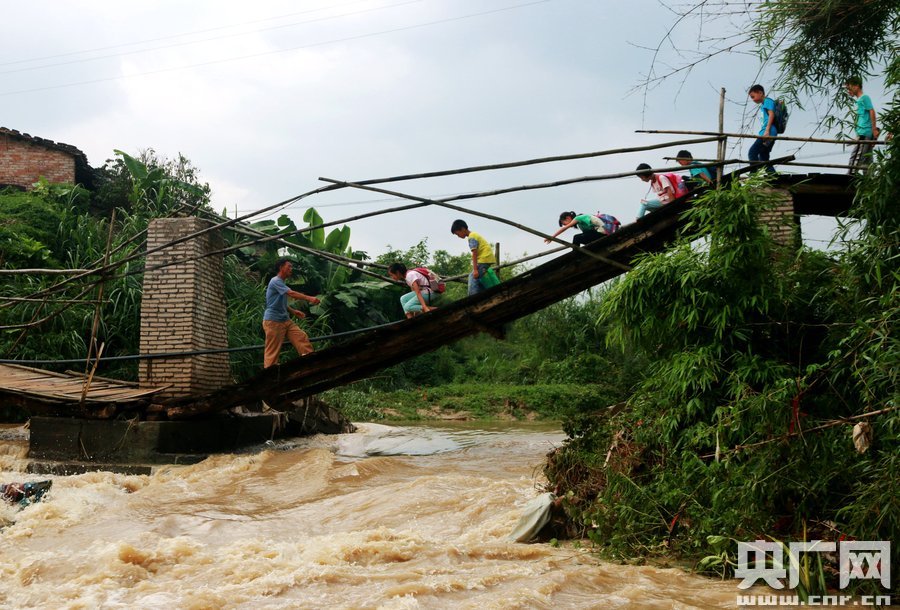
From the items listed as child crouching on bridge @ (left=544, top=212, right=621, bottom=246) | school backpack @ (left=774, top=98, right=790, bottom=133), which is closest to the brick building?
child crouching on bridge @ (left=544, top=212, right=621, bottom=246)

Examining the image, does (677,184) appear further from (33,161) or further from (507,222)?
(33,161)

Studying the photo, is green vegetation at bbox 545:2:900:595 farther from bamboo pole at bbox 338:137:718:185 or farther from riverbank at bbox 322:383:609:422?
riverbank at bbox 322:383:609:422

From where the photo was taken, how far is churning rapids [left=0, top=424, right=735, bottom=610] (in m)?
4.12

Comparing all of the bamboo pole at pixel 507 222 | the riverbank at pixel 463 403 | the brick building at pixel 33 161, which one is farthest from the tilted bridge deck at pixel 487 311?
the brick building at pixel 33 161

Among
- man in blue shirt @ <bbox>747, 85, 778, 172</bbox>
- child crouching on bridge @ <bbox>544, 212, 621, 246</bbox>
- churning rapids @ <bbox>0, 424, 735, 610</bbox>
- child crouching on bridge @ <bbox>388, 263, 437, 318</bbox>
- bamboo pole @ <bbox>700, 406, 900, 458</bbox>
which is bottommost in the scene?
churning rapids @ <bbox>0, 424, 735, 610</bbox>

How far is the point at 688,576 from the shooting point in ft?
14.1

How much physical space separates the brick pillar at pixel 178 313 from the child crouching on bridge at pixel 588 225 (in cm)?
465

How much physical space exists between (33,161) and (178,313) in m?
12.5

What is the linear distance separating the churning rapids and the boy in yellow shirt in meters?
2.25

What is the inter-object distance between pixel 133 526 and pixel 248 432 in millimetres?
4453

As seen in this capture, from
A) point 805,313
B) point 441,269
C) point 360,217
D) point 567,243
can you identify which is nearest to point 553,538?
point 805,313

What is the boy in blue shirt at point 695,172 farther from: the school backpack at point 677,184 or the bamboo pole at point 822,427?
the bamboo pole at point 822,427

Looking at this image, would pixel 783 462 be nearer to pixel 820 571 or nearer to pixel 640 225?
pixel 820 571

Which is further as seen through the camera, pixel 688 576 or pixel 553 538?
pixel 553 538
